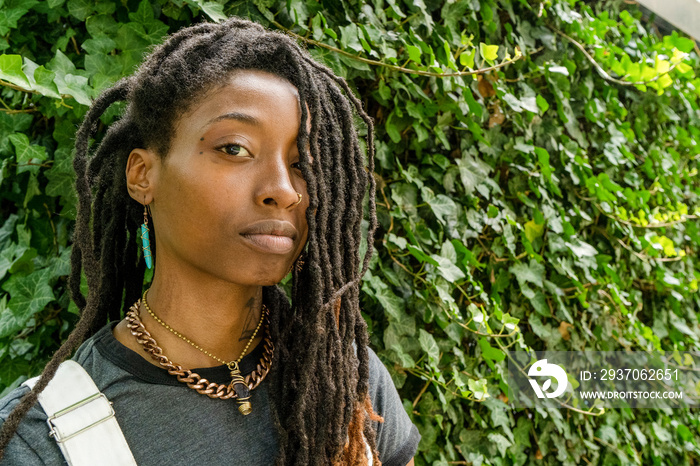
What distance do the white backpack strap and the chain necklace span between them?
12cm

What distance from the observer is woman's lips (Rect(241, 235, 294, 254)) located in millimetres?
1058

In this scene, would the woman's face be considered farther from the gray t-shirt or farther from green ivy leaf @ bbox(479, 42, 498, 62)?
green ivy leaf @ bbox(479, 42, 498, 62)

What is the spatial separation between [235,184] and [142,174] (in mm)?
229

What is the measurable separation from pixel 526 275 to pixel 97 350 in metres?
1.70

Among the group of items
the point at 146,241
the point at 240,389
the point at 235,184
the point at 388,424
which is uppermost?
the point at 235,184

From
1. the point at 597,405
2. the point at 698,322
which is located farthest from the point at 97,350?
the point at 698,322

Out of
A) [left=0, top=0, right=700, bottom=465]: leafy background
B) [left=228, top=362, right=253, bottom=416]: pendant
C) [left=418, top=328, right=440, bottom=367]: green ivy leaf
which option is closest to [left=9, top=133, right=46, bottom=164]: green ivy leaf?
[left=0, top=0, right=700, bottom=465]: leafy background

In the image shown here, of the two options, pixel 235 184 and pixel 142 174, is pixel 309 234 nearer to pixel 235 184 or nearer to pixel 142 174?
pixel 235 184

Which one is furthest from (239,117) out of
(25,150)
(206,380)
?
(25,150)

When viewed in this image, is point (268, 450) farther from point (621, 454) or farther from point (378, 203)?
point (621, 454)

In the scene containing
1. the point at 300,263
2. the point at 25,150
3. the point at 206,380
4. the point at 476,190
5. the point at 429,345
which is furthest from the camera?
the point at 476,190

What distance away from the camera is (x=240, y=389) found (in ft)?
3.83

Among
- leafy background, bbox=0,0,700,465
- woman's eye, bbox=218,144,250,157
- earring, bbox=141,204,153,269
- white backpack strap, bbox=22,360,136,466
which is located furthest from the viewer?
leafy background, bbox=0,0,700,465

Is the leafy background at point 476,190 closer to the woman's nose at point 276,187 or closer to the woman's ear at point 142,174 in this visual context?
the woman's ear at point 142,174
